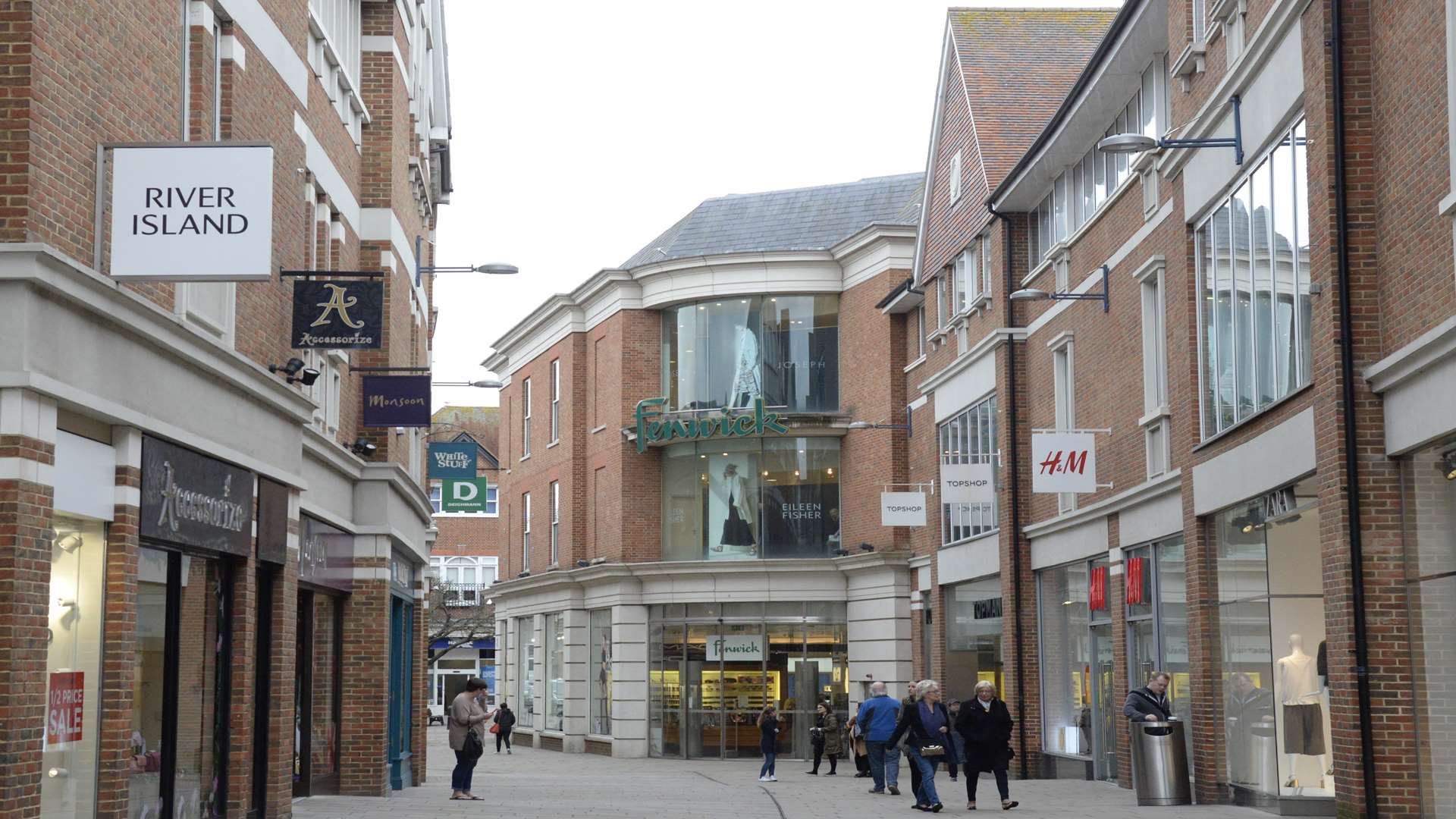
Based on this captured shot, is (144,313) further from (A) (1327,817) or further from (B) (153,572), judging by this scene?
(A) (1327,817)

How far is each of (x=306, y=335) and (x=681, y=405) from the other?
83.8 ft

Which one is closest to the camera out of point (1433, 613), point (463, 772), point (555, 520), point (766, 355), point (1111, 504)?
point (1433, 613)

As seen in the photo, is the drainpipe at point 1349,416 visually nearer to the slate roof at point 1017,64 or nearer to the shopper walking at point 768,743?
the slate roof at point 1017,64

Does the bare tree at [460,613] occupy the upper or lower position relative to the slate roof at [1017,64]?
lower

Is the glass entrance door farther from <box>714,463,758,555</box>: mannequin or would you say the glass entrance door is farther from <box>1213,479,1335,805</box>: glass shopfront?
<box>714,463,758,555</box>: mannequin

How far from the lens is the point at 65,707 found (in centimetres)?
1133

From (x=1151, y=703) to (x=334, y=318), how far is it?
9.82 m

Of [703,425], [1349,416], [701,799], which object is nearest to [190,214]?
[1349,416]

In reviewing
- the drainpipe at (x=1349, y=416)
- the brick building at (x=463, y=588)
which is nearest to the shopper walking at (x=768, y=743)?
the drainpipe at (x=1349, y=416)

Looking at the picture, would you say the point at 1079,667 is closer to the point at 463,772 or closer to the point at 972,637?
the point at 972,637

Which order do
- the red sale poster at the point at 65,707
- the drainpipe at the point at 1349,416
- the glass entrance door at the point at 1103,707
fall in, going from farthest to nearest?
the glass entrance door at the point at 1103,707, the drainpipe at the point at 1349,416, the red sale poster at the point at 65,707

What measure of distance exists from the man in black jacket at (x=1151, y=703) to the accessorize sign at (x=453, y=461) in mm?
11751

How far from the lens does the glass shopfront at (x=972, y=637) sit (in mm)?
31016

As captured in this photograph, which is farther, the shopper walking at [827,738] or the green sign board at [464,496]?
the shopper walking at [827,738]
